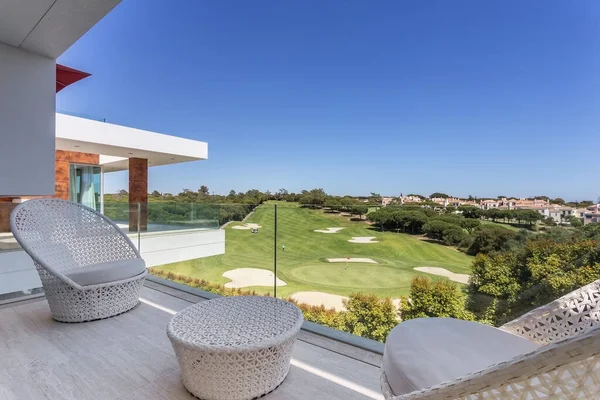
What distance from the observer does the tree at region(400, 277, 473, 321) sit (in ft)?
6.48

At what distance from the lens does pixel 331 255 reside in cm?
272

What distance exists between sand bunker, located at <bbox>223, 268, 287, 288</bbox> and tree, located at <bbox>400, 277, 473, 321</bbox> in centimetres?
115

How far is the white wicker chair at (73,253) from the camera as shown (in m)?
2.53

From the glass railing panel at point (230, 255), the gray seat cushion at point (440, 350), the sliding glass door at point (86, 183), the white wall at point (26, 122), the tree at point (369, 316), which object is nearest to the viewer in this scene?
the gray seat cushion at point (440, 350)

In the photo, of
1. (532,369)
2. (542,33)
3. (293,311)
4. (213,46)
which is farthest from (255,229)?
(213,46)

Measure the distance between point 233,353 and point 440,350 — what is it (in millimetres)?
899

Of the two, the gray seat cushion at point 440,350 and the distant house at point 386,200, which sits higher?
the distant house at point 386,200

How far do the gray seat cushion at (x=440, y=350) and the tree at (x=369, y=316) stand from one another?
36.7 inches

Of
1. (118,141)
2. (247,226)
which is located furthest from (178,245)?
(118,141)

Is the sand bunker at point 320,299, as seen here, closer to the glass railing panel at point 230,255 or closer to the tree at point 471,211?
the glass railing panel at point 230,255

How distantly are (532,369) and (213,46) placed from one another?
18421 millimetres

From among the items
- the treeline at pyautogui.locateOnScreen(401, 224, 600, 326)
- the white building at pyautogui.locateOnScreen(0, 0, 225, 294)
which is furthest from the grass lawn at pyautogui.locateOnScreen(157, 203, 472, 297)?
the white building at pyautogui.locateOnScreen(0, 0, 225, 294)

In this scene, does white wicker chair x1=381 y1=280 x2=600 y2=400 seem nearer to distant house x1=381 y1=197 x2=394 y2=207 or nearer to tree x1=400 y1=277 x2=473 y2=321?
tree x1=400 y1=277 x2=473 y2=321

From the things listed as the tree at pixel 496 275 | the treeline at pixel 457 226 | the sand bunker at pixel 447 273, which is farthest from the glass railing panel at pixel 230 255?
the tree at pixel 496 275
